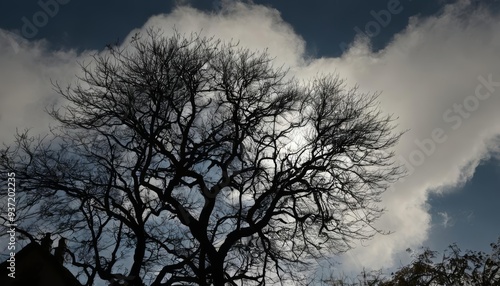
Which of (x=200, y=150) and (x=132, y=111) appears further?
(x=200, y=150)

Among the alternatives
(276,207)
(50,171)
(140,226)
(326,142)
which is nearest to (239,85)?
(326,142)

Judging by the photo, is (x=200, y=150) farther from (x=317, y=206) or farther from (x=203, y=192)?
(x=317, y=206)

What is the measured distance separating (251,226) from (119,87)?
5.83 metres

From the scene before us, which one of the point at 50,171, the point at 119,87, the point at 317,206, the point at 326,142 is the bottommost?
Result: the point at 317,206

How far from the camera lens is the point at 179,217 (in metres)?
12.6

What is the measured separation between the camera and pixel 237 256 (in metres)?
13.9

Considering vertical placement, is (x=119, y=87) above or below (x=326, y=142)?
above

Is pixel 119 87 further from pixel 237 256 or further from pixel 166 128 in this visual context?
pixel 237 256

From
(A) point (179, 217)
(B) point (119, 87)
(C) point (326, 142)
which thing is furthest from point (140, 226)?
(C) point (326, 142)

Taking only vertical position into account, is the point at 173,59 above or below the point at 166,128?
above

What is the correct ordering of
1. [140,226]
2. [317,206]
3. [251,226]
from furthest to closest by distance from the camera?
[317,206] < [251,226] < [140,226]

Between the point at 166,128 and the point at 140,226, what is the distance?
10.6ft

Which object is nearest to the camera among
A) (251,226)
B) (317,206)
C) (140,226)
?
(140,226)

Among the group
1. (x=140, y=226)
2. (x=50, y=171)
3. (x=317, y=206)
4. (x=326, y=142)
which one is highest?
(x=326, y=142)
